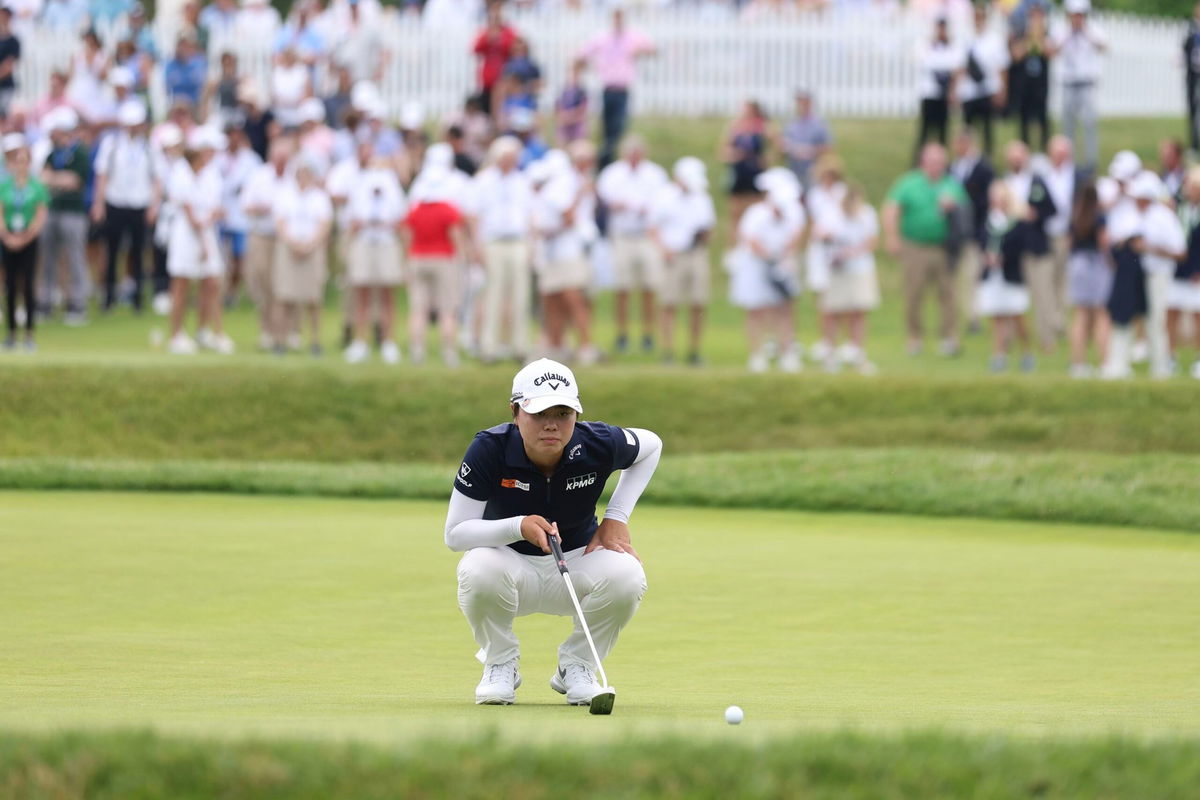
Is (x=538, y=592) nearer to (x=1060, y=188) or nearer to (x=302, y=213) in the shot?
(x=302, y=213)

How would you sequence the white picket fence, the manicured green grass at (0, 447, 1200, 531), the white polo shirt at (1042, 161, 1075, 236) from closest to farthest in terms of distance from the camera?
the manicured green grass at (0, 447, 1200, 531) < the white polo shirt at (1042, 161, 1075, 236) < the white picket fence

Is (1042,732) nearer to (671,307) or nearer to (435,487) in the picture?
(435,487)

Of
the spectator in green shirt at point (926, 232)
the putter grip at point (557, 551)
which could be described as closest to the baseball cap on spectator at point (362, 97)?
the spectator in green shirt at point (926, 232)

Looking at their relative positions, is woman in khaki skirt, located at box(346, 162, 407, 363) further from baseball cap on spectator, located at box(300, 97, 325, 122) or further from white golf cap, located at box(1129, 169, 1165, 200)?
white golf cap, located at box(1129, 169, 1165, 200)

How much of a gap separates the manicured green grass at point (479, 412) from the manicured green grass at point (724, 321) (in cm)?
39

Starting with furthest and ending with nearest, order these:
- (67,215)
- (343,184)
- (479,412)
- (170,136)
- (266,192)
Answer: (67,215), (170,136), (343,184), (266,192), (479,412)

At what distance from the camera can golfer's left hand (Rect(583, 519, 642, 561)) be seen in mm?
7273

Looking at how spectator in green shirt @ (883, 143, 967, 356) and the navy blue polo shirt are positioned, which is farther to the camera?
spectator in green shirt @ (883, 143, 967, 356)

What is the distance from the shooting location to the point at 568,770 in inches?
182

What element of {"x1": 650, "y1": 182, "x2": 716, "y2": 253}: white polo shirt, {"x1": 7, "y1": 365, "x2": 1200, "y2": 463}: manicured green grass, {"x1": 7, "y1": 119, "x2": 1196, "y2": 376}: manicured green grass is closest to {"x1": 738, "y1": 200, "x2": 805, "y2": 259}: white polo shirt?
{"x1": 650, "y1": 182, "x2": 716, "y2": 253}: white polo shirt

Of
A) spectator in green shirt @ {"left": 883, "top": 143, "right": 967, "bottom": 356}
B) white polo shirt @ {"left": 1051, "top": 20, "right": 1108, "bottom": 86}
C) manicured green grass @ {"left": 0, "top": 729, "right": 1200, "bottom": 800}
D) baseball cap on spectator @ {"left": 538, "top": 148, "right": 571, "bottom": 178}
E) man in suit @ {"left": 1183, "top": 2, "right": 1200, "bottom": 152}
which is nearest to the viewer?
manicured green grass @ {"left": 0, "top": 729, "right": 1200, "bottom": 800}

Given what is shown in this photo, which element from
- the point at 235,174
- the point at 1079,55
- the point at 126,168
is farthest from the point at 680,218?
the point at 1079,55

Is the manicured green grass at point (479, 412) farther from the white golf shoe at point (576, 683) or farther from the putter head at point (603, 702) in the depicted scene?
the putter head at point (603, 702)

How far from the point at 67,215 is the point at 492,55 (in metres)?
5.85
